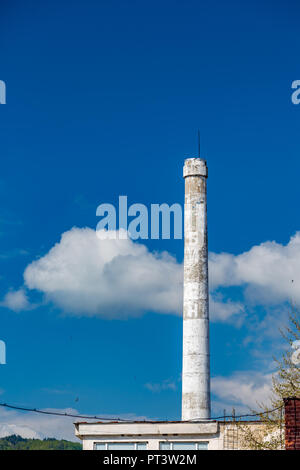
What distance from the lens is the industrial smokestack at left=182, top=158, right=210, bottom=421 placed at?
4966 centimetres

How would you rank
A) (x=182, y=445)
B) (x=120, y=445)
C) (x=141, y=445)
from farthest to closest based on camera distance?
(x=120, y=445)
(x=141, y=445)
(x=182, y=445)

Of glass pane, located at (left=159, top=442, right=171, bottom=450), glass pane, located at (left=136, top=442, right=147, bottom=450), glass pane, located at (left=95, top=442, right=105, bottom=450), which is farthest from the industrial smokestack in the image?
glass pane, located at (left=95, top=442, right=105, bottom=450)

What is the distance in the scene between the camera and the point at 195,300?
5147cm

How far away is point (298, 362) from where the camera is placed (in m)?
36.4

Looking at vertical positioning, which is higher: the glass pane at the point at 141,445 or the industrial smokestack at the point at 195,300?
→ the industrial smokestack at the point at 195,300

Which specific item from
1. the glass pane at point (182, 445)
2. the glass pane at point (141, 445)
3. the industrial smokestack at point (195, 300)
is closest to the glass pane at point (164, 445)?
the glass pane at point (182, 445)

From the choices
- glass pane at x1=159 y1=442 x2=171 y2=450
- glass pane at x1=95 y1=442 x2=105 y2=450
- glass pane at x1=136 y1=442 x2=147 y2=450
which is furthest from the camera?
glass pane at x1=95 y1=442 x2=105 y2=450

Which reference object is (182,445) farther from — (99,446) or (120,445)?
(99,446)

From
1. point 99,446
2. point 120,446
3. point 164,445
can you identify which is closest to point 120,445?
point 120,446

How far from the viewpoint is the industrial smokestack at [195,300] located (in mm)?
49656

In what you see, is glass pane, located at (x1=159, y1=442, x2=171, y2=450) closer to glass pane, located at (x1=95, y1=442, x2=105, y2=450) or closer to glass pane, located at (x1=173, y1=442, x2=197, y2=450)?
glass pane, located at (x1=173, y1=442, x2=197, y2=450)

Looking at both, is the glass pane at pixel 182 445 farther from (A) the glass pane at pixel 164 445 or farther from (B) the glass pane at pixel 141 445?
(B) the glass pane at pixel 141 445

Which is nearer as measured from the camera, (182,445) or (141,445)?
(182,445)
